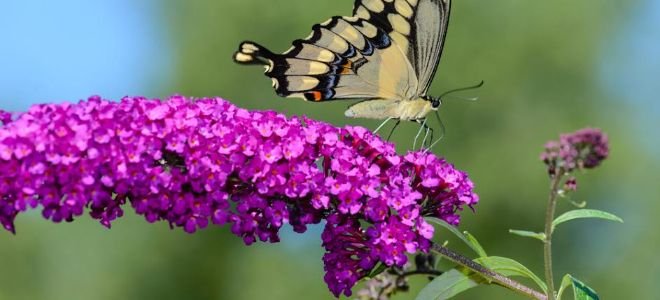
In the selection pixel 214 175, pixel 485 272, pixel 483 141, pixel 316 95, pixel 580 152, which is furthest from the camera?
pixel 483 141

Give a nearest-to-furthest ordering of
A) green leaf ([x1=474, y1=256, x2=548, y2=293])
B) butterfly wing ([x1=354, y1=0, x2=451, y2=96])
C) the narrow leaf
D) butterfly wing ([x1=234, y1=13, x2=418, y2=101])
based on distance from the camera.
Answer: the narrow leaf → green leaf ([x1=474, y1=256, x2=548, y2=293]) → butterfly wing ([x1=354, y1=0, x2=451, y2=96]) → butterfly wing ([x1=234, y1=13, x2=418, y2=101])

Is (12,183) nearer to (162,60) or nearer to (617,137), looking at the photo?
(617,137)

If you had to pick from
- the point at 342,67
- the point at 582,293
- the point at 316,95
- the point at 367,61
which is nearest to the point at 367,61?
the point at 367,61

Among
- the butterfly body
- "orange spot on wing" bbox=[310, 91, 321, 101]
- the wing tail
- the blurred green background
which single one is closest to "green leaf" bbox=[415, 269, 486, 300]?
the butterfly body

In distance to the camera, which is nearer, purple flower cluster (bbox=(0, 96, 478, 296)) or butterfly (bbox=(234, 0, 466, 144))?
purple flower cluster (bbox=(0, 96, 478, 296))

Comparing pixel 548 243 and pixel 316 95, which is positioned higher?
pixel 316 95

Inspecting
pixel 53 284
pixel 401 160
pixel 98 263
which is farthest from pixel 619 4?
pixel 401 160

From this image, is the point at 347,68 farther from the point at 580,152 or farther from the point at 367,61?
the point at 580,152

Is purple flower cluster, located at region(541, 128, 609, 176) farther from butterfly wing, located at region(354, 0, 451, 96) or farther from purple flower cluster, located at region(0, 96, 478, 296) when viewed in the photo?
butterfly wing, located at region(354, 0, 451, 96)
